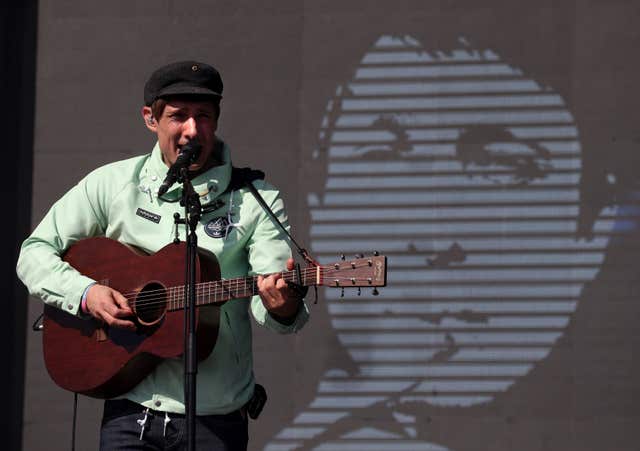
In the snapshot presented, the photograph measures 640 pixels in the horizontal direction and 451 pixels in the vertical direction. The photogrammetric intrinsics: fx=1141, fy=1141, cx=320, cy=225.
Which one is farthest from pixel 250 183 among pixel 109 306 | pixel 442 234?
pixel 442 234

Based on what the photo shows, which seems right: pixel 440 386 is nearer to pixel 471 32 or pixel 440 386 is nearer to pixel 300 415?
pixel 300 415

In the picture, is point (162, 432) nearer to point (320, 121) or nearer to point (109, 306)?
point (109, 306)

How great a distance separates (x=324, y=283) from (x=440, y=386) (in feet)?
7.01

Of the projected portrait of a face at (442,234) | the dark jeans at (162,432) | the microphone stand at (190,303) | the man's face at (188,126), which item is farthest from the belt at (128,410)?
the projected portrait of a face at (442,234)

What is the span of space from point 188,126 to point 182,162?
0.18m

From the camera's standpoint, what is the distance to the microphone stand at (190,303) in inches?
120

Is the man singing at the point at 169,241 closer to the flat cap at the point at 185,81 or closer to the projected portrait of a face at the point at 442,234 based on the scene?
the flat cap at the point at 185,81

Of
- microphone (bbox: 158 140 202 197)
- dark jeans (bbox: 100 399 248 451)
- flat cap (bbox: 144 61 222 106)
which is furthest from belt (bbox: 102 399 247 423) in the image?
flat cap (bbox: 144 61 222 106)

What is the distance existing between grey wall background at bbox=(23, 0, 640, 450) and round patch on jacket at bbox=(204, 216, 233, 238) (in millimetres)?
2020

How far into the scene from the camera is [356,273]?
10.9 feet

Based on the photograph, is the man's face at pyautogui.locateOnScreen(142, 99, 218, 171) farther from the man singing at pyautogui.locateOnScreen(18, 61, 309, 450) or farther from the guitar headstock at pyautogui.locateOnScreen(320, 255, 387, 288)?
the guitar headstock at pyautogui.locateOnScreen(320, 255, 387, 288)

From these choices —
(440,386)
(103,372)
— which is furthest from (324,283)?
(440,386)

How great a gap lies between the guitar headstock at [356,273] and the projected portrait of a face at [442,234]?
205 cm

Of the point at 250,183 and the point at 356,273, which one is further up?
the point at 250,183
